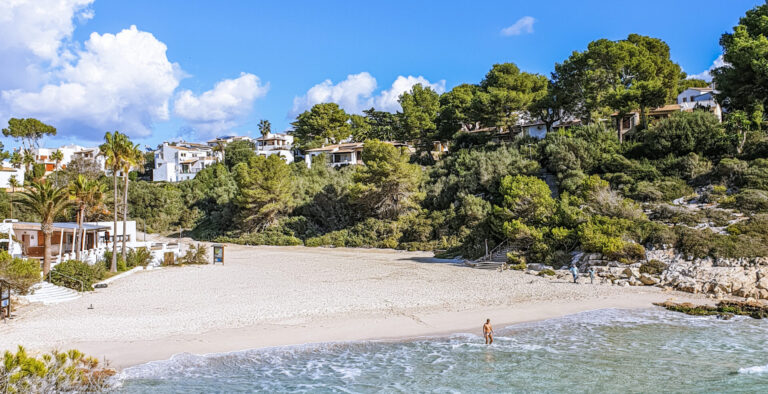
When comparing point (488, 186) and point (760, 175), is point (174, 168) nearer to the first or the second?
point (488, 186)

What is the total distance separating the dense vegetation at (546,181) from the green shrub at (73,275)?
799 cm

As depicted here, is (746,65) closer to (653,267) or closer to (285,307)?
(653,267)

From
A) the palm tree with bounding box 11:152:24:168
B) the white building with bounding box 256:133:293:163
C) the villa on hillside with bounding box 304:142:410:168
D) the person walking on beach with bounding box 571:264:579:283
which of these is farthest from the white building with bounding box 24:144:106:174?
the person walking on beach with bounding box 571:264:579:283

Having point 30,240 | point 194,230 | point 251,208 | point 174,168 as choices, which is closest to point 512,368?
point 30,240

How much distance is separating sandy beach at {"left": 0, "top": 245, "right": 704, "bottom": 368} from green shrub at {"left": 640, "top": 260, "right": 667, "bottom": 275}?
73.7 inches

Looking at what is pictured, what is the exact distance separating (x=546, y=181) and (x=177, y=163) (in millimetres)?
64580

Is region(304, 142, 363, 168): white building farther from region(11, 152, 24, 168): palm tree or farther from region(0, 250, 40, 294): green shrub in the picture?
region(0, 250, 40, 294): green shrub

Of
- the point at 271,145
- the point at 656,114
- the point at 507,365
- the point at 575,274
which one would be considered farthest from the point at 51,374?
the point at 271,145

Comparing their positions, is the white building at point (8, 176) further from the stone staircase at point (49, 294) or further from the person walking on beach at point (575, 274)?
the person walking on beach at point (575, 274)

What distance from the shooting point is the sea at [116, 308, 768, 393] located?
44.4 ft

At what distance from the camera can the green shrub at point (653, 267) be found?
82.1 feet

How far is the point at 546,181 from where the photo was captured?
45.7 metres

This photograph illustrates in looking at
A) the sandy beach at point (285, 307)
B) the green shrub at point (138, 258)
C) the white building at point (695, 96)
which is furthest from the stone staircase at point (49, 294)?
the white building at point (695, 96)

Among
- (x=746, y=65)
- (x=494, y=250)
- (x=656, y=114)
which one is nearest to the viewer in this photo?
(x=494, y=250)
